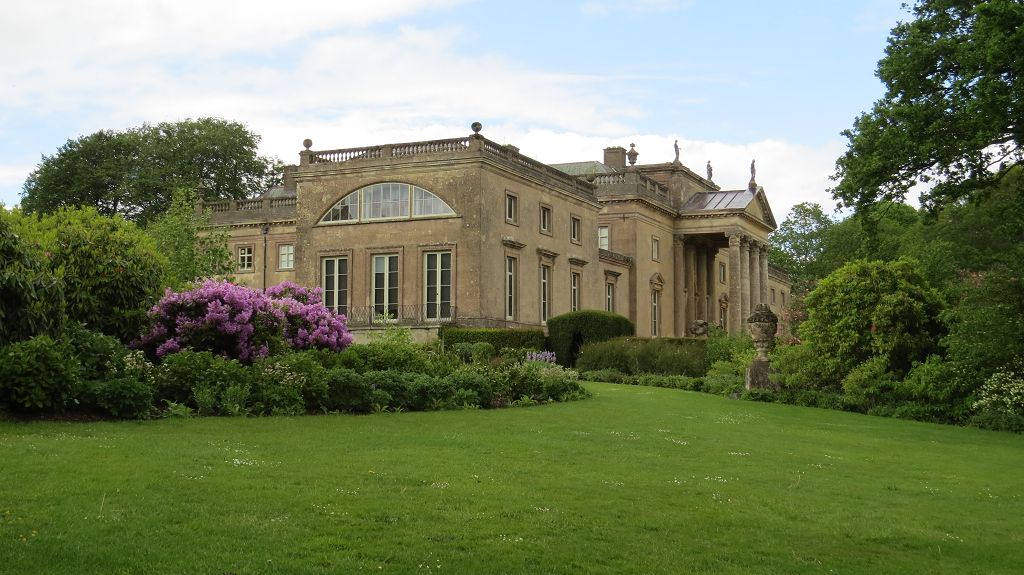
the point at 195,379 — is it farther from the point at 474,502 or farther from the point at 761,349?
the point at 761,349

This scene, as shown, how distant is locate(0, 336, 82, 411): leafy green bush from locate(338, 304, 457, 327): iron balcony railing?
27594mm

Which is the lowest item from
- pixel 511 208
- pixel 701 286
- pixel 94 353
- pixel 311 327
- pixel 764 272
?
pixel 94 353

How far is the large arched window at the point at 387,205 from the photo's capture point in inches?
1762

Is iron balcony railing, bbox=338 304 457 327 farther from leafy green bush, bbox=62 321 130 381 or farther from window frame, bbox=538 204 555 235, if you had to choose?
leafy green bush, bbox=62 321 130 381

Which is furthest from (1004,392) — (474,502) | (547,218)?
(547,218)

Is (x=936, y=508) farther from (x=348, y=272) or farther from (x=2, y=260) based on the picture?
(x=348, y=272)

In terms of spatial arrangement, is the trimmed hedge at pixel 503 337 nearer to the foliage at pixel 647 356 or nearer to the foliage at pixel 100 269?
the foliage at pixel 647 356

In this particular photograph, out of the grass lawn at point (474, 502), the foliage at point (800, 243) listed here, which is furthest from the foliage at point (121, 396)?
the foliage at point (800, 243)

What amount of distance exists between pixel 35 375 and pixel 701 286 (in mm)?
58201

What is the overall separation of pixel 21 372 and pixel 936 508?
463 inches

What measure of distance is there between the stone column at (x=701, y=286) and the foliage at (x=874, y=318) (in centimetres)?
4089

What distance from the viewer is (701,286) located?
7081cm

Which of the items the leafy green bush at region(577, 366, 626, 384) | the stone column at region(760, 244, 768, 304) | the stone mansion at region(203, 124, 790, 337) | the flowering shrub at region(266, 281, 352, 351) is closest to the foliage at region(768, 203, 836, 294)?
the stone column at region(760, 244, 768, 304)

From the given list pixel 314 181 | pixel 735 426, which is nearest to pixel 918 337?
pixel 735 426
